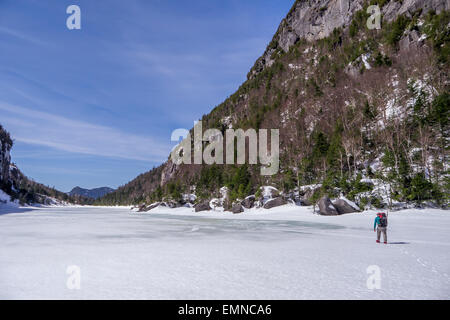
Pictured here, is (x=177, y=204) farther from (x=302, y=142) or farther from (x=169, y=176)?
(x=169, y=176)

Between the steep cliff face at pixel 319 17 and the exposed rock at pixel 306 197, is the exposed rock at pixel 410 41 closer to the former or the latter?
the steep cliff face at pixel 319 17

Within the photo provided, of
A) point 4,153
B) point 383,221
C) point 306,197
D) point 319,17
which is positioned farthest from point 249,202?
point 4,153

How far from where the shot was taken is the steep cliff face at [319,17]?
66581 mm

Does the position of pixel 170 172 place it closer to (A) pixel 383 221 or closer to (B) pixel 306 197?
(B) pixel 306 197

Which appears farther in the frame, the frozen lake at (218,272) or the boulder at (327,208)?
the boulder at (327,208)

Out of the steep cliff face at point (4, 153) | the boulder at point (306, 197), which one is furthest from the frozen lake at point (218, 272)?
the steep cliff face at point (4, 153)

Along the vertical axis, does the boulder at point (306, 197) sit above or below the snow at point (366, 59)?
below

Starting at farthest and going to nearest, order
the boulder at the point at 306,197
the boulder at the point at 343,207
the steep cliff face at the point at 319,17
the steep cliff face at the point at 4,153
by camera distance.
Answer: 1. the steep cliff face at the point at 4,153
2. the steep cliff face at the point at 319,17
3. the boulder at the point at 306,197
4. the boulder at the point at 343,207

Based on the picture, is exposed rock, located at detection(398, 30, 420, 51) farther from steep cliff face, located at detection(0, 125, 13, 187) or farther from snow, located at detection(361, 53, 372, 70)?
steep cliff face, located at detection(0, 125, 13, 187)

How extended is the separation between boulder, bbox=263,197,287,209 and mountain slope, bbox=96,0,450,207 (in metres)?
3.15

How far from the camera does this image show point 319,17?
111 meters

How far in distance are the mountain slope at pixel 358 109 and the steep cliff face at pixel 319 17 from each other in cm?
45

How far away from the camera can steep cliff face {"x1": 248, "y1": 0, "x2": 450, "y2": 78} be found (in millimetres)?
66581
